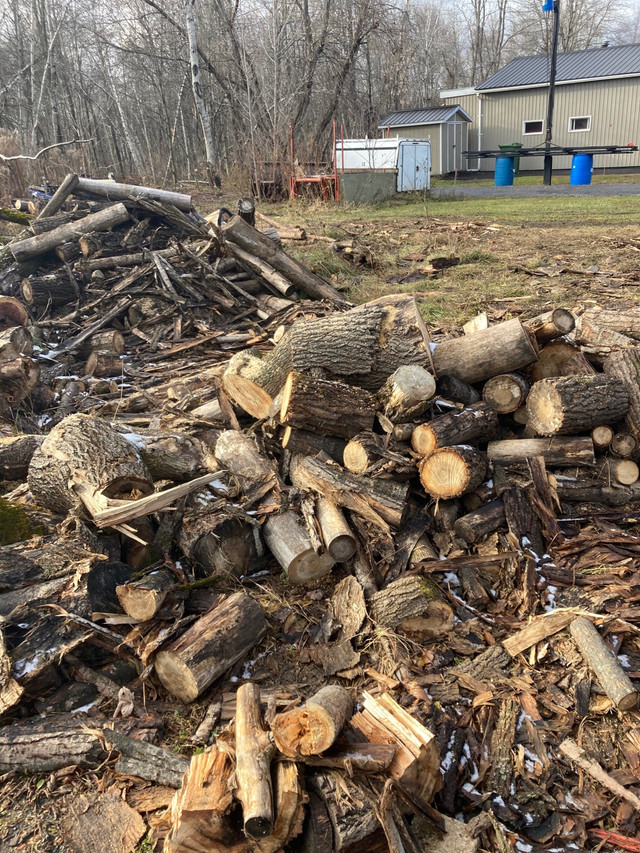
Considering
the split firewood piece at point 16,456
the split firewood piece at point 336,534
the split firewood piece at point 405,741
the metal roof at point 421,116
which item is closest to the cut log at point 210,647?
the split firewood piece at point 336,534

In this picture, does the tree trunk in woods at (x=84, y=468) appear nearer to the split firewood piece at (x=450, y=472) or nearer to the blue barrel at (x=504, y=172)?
the split firewood piece at (x=450, y=472)

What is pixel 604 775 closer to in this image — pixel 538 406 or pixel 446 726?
pixel 446 726

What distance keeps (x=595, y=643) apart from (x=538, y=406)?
1.75 m

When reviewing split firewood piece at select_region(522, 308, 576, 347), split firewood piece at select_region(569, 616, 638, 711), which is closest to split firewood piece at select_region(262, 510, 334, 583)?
split firewood piece at select_region(569, 616, 638, 711)

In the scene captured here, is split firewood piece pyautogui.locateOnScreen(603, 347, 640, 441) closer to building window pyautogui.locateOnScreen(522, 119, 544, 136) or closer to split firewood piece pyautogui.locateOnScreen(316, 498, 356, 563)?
split firewood piece pyautogui.locateOnScreen(316, 498, 356, 563)

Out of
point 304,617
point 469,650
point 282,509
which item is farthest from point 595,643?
point 282,509

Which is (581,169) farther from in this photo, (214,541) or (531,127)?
(214,541)

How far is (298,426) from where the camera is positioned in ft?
14.2

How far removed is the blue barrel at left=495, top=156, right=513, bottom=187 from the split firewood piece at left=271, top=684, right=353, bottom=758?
25.8 metres

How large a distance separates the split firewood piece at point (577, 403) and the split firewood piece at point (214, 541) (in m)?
2.27

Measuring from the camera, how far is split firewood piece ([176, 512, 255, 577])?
3.84 m

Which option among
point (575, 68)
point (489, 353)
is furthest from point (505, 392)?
point (575, 68)

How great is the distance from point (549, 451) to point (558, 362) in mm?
868

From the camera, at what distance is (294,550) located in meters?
3.83
